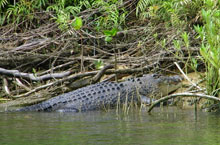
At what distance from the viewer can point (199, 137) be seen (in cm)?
370

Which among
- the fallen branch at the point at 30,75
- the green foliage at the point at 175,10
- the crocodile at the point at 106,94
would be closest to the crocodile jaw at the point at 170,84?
the crocodile at the point at 106,94

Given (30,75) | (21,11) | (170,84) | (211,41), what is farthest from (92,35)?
(211,41)

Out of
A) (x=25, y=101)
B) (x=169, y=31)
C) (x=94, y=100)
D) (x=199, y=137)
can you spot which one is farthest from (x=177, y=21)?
(x=199, y=137)

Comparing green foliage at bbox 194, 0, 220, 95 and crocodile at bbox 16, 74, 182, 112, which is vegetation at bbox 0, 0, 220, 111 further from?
green foliage at bbox 194, 0, 220, 95

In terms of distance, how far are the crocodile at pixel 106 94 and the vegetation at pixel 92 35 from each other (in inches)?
11.2

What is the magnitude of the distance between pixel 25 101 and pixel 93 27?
8.00 ft

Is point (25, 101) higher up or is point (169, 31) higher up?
point (169, 31)

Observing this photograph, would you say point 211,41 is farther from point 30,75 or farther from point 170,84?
point 30,75

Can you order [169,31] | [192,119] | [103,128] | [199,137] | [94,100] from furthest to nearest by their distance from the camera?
[169,31], [94,100], [192,119], [103,128], [199,137]

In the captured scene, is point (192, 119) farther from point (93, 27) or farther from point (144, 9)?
point (93, 27)

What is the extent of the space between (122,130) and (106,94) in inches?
134

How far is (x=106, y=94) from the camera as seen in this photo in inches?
301

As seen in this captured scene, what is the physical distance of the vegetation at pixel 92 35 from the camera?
8.06 metres

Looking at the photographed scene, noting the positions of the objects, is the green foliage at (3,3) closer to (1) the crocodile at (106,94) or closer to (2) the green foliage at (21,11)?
(2) the green foliage at (21,11)
